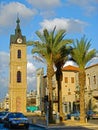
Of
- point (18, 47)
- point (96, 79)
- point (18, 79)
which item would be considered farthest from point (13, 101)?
point (96, 79)

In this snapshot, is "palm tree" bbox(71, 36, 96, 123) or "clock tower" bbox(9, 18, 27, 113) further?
"clock tower" bbox(9, 18, 27, 113)

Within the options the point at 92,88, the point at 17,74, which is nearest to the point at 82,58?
the point at 92,88

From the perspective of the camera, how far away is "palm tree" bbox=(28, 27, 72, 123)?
4109 cm

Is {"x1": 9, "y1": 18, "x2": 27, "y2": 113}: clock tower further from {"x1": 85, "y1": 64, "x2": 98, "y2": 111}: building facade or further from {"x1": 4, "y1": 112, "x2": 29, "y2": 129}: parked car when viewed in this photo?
{"x1": 4, "y1": 112, "x2": 29, "y2": 129}: parked car

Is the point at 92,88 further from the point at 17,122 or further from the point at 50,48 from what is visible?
the point at 17,122

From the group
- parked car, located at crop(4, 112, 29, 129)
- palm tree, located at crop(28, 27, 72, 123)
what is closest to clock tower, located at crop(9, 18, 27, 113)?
palm tree, located at crop(28, 27, 72, 123)

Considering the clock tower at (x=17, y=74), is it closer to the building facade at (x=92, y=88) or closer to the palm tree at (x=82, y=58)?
the building facade at (x=92, y=88)

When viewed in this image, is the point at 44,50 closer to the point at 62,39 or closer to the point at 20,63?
the point at 62,39

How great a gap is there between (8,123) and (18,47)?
68466 mm

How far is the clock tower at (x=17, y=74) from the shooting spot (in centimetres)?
9944

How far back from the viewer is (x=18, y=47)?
10425cm

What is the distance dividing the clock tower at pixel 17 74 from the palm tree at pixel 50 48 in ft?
192

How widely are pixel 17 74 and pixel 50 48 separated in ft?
200

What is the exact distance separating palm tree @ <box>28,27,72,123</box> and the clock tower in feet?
192
